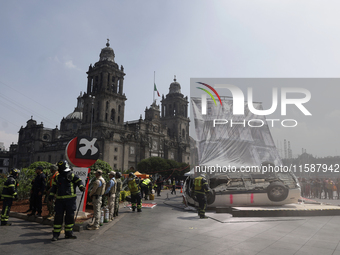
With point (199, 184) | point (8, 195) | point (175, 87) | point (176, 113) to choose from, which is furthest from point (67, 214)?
point (175, 87)

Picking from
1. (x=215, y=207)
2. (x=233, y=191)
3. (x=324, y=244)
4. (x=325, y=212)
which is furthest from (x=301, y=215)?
(x=324, y=244)

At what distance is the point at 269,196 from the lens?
12250mm

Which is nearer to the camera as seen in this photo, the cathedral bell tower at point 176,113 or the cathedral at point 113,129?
the cathedral at point 113,129

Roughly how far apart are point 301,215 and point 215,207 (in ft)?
12.8

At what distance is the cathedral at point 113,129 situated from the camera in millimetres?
58750

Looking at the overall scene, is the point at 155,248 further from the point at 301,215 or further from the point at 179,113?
the point at 179,113

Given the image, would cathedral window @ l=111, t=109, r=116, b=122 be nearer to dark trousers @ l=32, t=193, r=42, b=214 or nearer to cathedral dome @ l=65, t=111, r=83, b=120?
cathedral dome @ l=65, t=111, r=83, b=120

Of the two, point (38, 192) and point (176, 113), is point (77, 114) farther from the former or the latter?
point (38, 192)

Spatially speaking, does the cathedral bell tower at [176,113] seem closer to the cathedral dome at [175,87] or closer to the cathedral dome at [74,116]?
the cathedral dome at [175,87]

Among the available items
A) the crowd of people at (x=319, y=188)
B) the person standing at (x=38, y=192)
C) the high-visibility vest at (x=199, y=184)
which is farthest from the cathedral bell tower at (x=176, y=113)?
the person standing at (x=38, y=192)

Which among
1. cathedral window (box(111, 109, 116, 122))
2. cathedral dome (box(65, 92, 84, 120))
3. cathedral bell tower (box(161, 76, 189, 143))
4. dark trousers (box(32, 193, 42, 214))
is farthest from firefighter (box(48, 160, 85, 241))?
cathedral dome (box(65, 92, 84, 120))

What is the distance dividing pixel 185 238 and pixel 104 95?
186 feet

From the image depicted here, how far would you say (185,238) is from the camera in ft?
22.6

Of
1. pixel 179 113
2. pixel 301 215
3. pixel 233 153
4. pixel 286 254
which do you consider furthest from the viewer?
pixel 179 113
